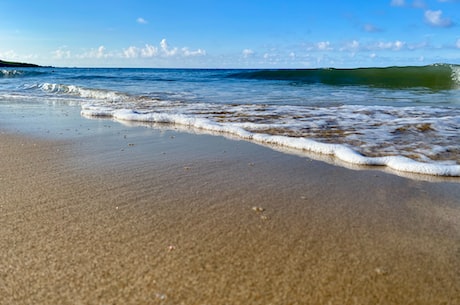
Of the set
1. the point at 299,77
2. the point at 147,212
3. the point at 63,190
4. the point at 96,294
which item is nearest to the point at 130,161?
the point at 63,190

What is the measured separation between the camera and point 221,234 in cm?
226

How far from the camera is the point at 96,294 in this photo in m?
1.64

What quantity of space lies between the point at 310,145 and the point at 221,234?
2.71 m

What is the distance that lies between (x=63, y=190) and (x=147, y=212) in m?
0.82

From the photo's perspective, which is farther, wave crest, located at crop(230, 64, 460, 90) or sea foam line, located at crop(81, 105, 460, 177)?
wave crest, located at crop(230, 64, 460, 90)

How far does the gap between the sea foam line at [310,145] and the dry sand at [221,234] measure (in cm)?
33

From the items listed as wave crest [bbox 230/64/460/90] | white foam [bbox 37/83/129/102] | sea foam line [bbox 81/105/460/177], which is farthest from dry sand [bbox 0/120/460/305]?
wave crest [bbox 230/64/460/90]

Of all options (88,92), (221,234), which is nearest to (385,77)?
(88,92)

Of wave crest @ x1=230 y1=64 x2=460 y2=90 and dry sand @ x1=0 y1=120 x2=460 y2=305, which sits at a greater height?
wave crest @ x1=230 y1=64 x2=460 y2=90

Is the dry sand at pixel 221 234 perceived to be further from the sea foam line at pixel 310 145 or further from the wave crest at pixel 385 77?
the wave crest at pixel 385 77

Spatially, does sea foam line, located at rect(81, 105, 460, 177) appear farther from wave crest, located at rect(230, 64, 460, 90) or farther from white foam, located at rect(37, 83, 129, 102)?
wave crest, located at rect(230, 64, 460, 90)

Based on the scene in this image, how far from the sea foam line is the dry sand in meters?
0.33

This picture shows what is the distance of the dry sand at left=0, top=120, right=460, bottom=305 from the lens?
1.70m

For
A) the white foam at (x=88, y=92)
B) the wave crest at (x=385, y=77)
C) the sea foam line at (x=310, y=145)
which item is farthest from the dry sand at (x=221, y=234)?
the wave crest at (x=385, y=77)
